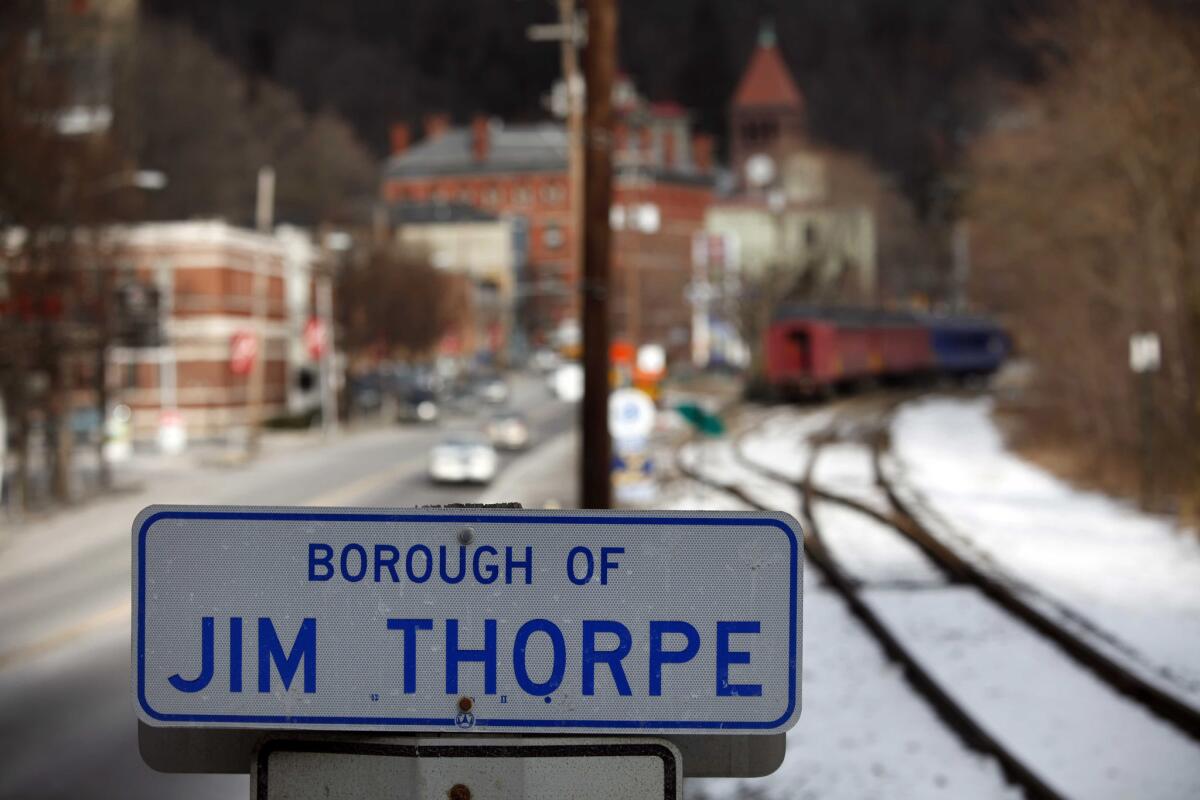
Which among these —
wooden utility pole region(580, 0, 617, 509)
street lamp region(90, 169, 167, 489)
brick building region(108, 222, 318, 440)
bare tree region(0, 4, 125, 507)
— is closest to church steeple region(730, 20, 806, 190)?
brick building region(108, 222, 318, 440)

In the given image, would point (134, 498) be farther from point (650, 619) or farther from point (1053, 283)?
point (650, 619)

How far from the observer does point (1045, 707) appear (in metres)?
13.5

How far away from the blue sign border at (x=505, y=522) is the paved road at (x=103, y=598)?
8.43 m

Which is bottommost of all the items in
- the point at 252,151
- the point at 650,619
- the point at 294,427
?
the point at 294,427

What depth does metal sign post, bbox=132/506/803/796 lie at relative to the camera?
3135 millimetres

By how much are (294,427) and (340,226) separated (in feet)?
54.7

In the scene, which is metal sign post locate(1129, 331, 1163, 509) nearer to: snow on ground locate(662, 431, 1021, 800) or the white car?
snow on ground locate(662, 431, 1021, 800)

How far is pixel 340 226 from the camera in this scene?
74.7m

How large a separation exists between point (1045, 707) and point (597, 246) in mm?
6357

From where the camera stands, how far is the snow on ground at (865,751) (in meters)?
10.9

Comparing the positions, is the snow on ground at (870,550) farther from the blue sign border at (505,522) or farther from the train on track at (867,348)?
the train on track at (867,348)

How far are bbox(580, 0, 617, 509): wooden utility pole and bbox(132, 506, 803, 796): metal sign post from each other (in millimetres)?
13222

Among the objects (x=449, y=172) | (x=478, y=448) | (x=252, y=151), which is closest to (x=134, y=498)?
(x=478, y=448)

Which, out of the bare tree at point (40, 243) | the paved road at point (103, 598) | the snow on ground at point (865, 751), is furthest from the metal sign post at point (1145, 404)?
the bare tree at point (40, 243)
